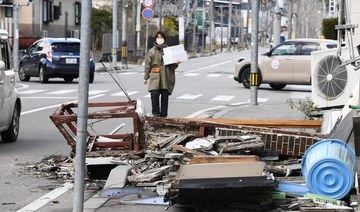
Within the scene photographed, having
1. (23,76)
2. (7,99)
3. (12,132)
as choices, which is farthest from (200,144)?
(23,76)

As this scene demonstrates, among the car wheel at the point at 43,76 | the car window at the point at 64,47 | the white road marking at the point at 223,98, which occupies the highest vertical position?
the car window at the point at 64,47

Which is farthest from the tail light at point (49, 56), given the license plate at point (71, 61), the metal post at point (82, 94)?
the metal post at point (82, 94)

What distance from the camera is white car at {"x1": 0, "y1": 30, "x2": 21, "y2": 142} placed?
547 inches

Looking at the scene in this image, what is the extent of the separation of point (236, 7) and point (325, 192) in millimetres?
116074

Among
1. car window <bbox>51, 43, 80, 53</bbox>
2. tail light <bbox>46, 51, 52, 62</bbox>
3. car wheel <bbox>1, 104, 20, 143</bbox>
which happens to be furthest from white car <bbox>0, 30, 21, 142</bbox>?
car window <bbox>51, 43, 80, 53</bbox>

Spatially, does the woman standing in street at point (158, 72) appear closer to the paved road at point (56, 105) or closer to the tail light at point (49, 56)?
the paved road at point (56, 105)

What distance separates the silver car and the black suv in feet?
20.2

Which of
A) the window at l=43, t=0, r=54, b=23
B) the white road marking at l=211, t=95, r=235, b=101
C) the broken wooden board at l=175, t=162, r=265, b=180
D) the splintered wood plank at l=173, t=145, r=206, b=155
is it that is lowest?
the white road marking at l=211, t=95, r=235, b=101

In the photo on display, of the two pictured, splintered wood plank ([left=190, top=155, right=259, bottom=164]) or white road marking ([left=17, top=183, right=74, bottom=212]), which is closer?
white road marking ([left=17, top=183, right=74, bottom=212])

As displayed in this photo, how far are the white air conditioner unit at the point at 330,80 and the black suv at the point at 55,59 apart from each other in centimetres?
1710

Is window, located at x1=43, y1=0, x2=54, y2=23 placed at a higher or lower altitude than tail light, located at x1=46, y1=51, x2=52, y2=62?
higher

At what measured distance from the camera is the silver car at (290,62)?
3017cm

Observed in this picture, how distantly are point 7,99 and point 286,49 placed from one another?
58.3 feet

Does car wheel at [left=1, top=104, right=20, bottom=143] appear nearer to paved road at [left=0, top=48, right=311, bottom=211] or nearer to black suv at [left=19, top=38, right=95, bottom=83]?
paved road at [left=0, top=48, right=311, bottom=211]
